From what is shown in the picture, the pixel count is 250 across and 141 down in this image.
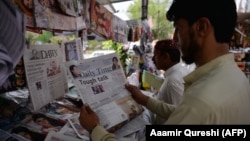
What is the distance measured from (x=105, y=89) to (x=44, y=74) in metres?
0.31

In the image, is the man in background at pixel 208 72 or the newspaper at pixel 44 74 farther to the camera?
the newspaper at pixel 44 74

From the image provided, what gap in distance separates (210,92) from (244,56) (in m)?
7.55

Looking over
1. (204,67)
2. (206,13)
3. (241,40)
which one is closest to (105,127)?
(204,67)

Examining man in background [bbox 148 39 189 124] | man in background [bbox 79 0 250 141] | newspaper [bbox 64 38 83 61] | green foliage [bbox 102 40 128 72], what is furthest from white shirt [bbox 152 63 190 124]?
green foliage [bbox 102 40 128 72]

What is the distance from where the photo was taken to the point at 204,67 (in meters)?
0.78

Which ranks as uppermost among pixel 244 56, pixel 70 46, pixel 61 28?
pixel 61 28

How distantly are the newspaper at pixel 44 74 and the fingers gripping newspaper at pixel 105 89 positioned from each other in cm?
17

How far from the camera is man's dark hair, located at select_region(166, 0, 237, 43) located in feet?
2.45

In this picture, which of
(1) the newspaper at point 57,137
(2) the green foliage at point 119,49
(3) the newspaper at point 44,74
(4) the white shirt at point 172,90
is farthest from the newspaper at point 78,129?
(2) the green foliage at point 119,49

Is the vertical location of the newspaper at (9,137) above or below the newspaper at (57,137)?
above

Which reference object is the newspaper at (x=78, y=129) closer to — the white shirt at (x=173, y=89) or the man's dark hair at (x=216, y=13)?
the man's dark hair at (x=216, y=13)

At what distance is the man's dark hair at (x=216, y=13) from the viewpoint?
2.45ft

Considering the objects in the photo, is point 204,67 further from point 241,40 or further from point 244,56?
point 241,40

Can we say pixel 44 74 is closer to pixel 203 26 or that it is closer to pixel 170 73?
pixel 203 26
